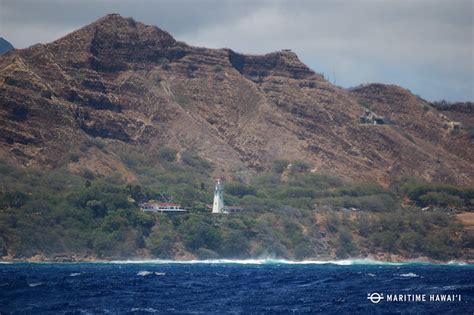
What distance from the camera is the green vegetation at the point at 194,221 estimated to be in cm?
15362

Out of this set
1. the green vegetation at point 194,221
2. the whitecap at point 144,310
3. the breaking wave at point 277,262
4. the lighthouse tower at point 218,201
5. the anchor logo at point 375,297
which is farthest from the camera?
the lighthouse tower at point 218,201

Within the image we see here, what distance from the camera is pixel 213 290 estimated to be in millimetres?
96438

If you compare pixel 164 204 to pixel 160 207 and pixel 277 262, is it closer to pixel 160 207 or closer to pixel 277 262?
pixel 160 207

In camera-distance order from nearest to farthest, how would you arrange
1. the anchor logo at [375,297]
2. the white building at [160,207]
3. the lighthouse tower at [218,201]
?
1. the anchor logo at [375,297]
2. the white building at [160,207]
3. the lighthouse tower at [218,201]

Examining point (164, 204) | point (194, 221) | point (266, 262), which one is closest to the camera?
point (266, 262)

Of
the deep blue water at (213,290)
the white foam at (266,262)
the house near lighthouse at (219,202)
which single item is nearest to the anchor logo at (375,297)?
the deep blue water at (213,290)

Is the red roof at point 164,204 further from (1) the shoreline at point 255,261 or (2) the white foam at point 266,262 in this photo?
(2) the white foam at point 266,262

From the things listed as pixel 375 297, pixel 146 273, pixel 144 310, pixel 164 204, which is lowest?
pixel 146 273

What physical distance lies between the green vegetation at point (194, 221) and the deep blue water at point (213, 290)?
18.6 metres

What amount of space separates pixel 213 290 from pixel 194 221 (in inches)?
2623

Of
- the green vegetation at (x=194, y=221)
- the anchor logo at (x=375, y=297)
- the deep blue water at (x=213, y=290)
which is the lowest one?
the deep blue water at (x=213, y=290)

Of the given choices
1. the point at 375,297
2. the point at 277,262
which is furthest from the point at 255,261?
the point at 375,297

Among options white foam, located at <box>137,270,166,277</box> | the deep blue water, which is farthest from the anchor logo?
white foam, located at <box>137,270,166,277</box>

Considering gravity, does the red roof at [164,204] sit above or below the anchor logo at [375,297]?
above
